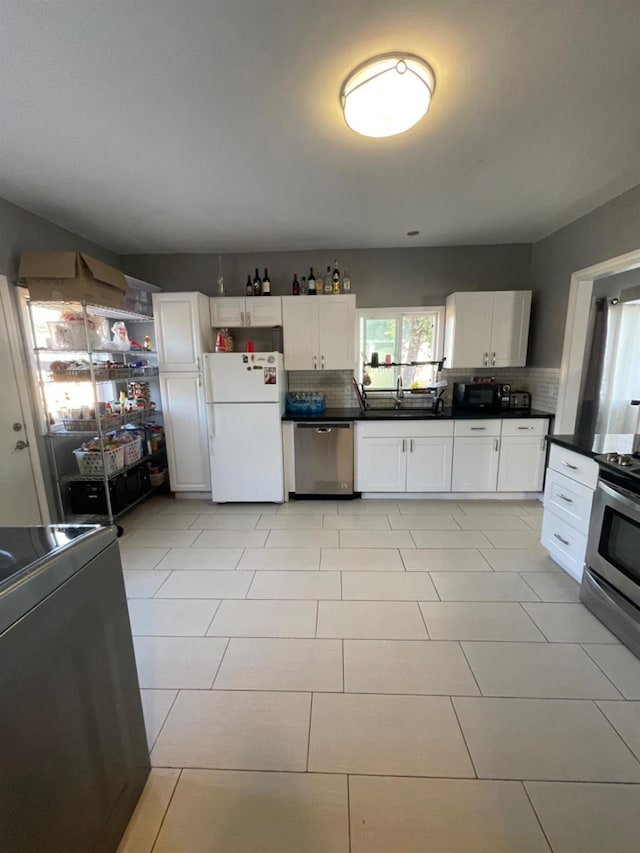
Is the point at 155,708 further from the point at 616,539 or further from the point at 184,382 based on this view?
the point at 184,382

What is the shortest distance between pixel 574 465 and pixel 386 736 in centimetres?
183

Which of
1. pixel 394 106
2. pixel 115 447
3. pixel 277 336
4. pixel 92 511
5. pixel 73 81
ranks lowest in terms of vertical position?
pixel 92 511

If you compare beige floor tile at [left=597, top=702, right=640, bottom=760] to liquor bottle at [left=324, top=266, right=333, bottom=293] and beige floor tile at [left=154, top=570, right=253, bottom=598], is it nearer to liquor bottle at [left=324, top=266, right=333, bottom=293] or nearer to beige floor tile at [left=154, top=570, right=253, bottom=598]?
beige floor tile at [left=154, top=570, right=253, bottom=598]

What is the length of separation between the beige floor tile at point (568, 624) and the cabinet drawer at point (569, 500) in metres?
0.45

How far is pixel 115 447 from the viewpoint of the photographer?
3.03 meters

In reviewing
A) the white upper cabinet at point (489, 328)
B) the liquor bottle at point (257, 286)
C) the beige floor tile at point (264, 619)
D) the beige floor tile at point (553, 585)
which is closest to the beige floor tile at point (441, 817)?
the beige floor tile at point (264, 619)

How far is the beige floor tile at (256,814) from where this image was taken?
1042 mm

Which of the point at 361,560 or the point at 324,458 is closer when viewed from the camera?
the point at 361,560

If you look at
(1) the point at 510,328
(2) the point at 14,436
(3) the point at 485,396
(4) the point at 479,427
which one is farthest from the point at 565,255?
(2) the point at 14,436

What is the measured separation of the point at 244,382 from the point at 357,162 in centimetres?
191

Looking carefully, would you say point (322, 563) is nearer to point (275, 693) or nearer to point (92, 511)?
point (275, 693)

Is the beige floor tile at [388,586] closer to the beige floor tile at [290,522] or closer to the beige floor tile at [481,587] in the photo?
the beige floor tile at [481,587]

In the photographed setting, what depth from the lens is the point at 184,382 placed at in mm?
3422

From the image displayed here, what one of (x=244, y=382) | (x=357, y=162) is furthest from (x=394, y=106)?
(x=244, y=382)
